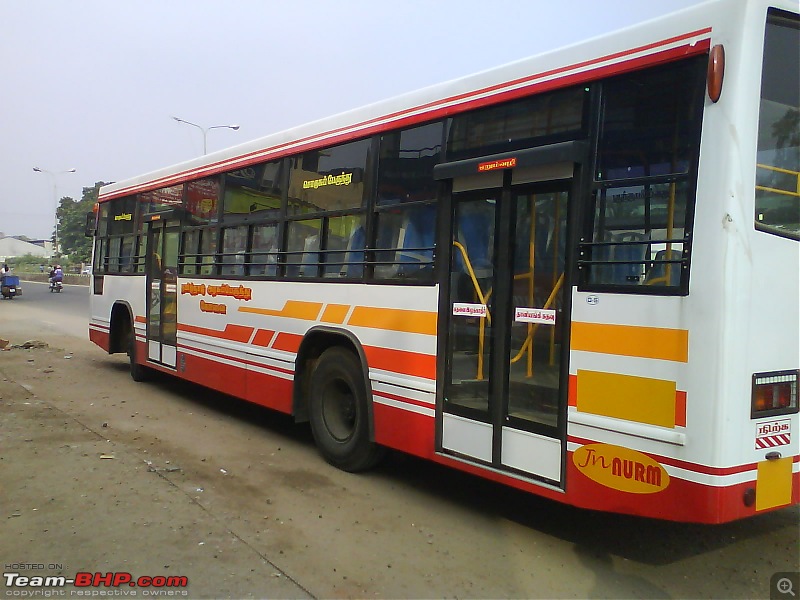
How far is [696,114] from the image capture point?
3645 millimetres

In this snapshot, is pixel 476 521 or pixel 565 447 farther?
pixel 476 521

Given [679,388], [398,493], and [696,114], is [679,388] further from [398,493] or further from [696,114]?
[398,493]

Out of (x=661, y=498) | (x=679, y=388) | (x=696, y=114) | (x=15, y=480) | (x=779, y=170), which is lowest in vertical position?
(x=15, y=480)

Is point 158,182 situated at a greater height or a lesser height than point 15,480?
greater

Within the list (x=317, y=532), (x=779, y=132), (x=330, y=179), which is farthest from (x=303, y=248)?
(x=779, y=132)

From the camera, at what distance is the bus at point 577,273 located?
3.56m

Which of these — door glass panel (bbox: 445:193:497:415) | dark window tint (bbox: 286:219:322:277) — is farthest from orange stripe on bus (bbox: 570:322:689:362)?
dark window tint (bbox: 286:219:322:277)

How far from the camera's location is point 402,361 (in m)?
5.33

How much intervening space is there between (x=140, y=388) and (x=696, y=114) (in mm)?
8597

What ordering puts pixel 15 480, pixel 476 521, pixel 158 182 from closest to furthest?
pixel 476 521
pixel 15 480
pixel 158 182

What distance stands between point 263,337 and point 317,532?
284 cm

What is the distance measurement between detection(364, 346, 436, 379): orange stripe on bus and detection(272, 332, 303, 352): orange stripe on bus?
42.7 inches

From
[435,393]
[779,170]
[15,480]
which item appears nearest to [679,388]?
[779,170]

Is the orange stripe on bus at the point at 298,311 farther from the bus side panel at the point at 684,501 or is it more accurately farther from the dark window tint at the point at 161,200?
the bus side panel at the point at 684,501
